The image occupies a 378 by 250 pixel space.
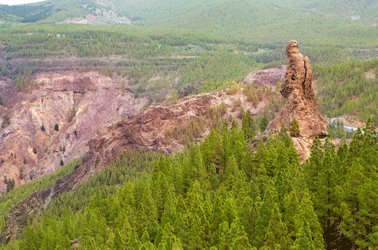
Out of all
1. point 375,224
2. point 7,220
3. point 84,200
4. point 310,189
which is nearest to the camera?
point 375,224

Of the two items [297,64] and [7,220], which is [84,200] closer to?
[7,220]

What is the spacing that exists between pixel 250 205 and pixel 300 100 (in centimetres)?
3666

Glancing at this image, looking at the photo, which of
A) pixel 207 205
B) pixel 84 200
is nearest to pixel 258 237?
pixel 207 205

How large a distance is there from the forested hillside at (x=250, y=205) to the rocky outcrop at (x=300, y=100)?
6079 mm

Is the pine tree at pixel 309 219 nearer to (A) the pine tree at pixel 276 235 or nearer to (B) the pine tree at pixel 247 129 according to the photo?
(A) the pine tree at pixel 276 235

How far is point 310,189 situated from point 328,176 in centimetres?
492

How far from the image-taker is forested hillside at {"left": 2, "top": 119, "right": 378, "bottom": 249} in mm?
46031

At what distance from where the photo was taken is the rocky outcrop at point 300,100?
8281cm

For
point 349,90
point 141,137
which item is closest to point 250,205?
point 141,137

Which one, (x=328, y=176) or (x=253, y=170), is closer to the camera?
(x=328, y=176)

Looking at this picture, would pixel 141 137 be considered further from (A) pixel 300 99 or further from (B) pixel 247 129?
(A) pixel 300 99

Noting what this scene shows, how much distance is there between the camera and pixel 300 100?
276ft

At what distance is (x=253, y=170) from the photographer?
74312 mm

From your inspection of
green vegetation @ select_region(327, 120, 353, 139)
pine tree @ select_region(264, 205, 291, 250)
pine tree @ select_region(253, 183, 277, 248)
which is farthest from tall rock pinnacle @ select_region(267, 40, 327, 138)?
green vegetation @ select_region(327, 120, 353, 139)
